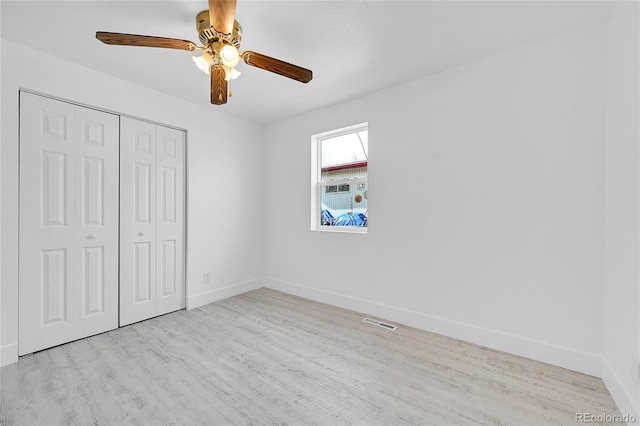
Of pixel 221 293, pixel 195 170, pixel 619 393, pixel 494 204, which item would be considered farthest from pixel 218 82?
pixel 619 393

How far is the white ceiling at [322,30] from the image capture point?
5.72 feet

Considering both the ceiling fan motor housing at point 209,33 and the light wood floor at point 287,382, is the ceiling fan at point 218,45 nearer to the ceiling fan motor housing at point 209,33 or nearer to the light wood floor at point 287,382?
the ceiling fan motor housing at point 209,33

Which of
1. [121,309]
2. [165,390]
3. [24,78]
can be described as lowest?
[165,390]

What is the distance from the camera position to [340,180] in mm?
3488

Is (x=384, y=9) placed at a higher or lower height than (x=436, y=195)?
higher

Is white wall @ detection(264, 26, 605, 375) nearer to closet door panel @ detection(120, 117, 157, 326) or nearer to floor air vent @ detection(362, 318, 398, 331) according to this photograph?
floor air vent @ detection(362, 318, 398, 331)

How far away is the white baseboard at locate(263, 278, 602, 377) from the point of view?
1.95m

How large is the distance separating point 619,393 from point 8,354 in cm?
422

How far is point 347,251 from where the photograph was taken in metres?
3.28

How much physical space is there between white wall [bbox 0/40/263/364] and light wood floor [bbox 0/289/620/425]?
68 cm

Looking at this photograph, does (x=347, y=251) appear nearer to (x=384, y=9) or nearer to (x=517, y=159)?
(x=517, y=159)

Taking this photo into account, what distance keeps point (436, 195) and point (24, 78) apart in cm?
367

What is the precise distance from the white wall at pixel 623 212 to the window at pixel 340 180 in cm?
194

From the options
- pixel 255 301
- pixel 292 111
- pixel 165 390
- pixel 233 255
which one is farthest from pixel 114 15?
pixel 255 301
